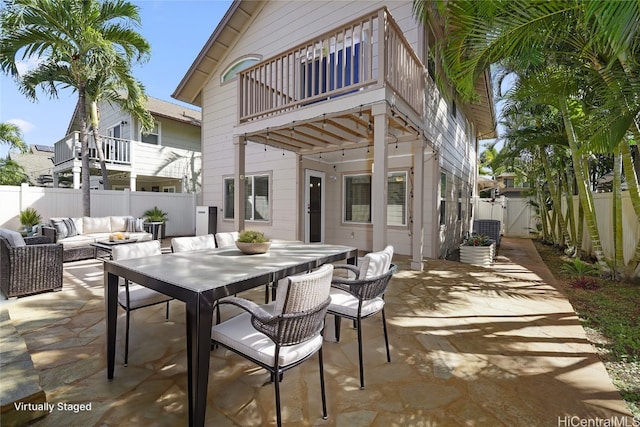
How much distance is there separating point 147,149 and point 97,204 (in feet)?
9.42

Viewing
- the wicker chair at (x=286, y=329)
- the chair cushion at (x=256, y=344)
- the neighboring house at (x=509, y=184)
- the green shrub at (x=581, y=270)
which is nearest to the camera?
the wicker chair at (x=286, y=329)

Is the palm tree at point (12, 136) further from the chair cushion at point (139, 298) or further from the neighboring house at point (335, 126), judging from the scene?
the chair cushion at point (139, 298)

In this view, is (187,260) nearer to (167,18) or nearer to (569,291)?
(569,291)

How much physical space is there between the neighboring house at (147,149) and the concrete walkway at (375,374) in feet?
26.1

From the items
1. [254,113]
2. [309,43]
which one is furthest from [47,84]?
[309,43]

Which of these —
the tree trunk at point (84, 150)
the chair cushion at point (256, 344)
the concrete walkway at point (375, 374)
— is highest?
the tree trunk at point (84, 150)

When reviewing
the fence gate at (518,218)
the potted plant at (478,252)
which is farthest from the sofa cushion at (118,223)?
the fence gate at (518,218)

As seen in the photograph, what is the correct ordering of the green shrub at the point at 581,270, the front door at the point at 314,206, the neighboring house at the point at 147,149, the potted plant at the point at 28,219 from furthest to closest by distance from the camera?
the neighboring house at the point at 147,149
the front door at the point at 314,206
the potted plant at the point at 28,219
the green shrub at the point at 581,270

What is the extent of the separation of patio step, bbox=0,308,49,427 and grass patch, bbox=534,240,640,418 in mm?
3996

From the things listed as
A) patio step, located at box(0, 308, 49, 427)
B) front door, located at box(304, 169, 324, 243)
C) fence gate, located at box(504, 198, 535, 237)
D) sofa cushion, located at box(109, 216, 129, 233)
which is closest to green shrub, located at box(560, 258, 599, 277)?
front door, located at box(304, 169, 324, 243)

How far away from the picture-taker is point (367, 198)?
8.23m

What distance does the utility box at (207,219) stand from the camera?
962 centimetres

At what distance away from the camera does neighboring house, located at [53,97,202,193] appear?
10.6 metres

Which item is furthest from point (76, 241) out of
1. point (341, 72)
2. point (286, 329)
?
point (286, 329)
